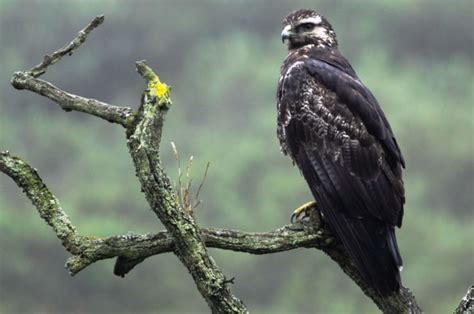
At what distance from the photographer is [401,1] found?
251 feet

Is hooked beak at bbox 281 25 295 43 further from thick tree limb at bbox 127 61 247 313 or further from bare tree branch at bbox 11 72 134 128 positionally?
thick tree limb at bbox 127 61 247 313

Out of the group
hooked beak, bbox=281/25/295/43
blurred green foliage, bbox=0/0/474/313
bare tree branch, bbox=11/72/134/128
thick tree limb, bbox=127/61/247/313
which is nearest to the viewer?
thick tree limb, bbox=127/61/247/313

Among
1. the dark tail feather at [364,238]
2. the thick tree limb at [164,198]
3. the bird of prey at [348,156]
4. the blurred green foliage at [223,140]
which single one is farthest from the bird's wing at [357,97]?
the blurred green foliage at [223,140]

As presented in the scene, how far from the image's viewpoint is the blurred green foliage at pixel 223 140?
152ft

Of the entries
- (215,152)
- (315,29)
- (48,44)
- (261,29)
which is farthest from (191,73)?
(315,29)

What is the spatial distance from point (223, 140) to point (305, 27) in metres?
45.4

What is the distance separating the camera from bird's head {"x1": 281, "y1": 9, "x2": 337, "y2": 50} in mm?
11328

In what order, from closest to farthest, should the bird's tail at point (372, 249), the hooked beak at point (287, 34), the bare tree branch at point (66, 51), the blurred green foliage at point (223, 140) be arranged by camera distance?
the bare tree branch at point (66, 51), the bird's tail at point (372, 249), the hooked beak at point (287, 34), the blurred green foliage at point (223, 140)

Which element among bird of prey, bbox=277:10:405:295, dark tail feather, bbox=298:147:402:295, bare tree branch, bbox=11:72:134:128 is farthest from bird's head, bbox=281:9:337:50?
bare tree branch, bbox=11:72:134:128

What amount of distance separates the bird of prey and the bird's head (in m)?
0.56

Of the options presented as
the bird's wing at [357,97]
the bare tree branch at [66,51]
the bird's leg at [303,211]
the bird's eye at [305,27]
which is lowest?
the bird's leg at [303,211]

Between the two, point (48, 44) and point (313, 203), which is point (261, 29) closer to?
point (48, 44)

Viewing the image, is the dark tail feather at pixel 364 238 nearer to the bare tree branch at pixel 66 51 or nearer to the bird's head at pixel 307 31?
the bird's head at pixel 307 31

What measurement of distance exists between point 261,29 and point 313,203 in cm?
5751
